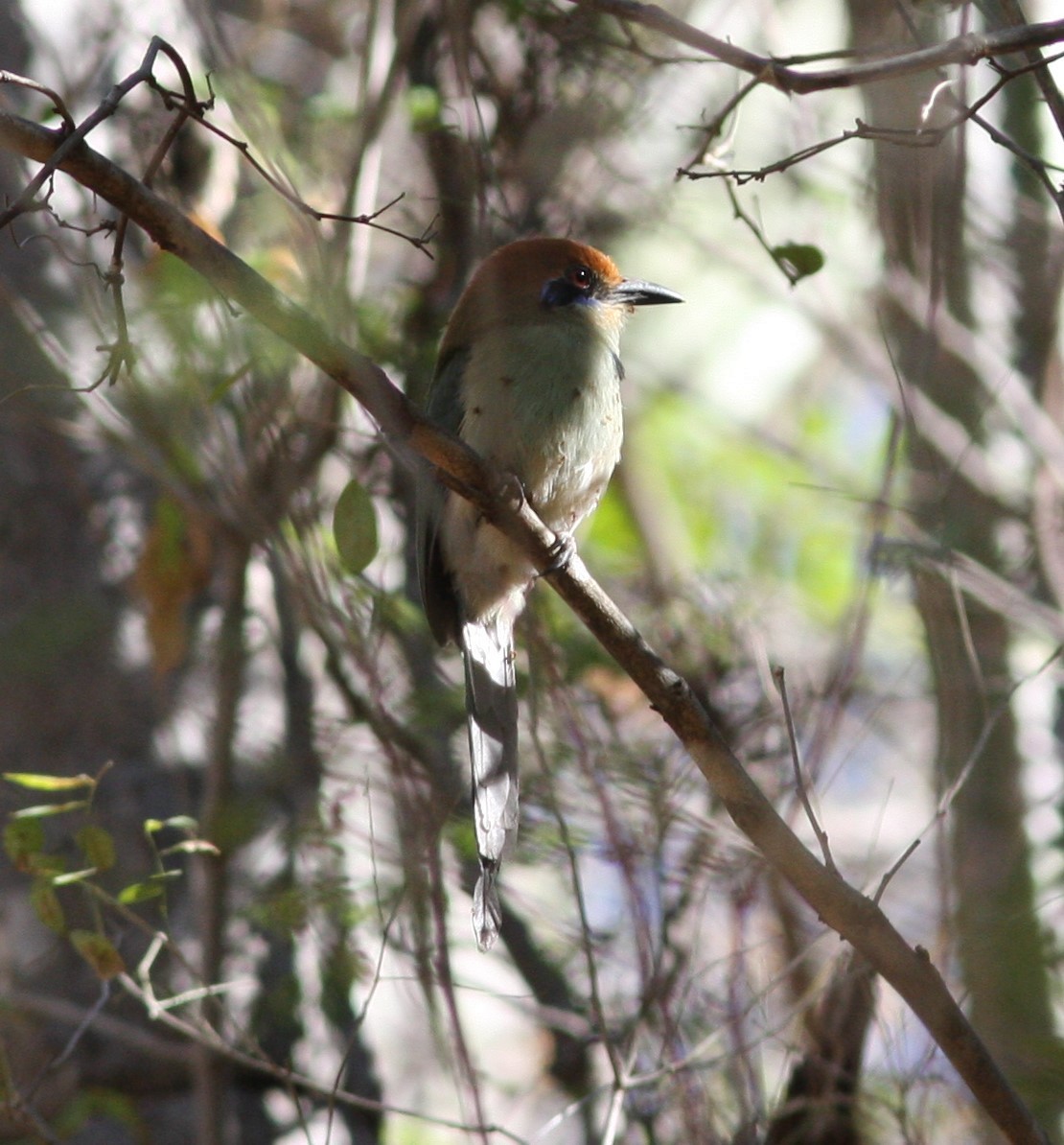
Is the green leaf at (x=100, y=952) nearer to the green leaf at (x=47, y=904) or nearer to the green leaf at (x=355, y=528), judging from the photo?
the green leaf at (x=47, y=904)

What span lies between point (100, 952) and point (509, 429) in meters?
1.47

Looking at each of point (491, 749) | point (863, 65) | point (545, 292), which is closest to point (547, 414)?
point (545, 292)

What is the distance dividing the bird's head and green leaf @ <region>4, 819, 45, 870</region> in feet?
5.22

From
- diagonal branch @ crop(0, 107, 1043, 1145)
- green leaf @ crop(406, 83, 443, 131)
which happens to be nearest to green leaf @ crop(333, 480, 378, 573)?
diagonal branch @ crop(0, 107, 1043, 1145)

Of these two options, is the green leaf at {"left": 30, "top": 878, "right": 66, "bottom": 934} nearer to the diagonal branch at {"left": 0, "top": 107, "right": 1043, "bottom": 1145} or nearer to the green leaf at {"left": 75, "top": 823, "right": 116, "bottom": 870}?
the green leaf at {"left": 75, "top": 823, "right": 116, "bottom": 870}

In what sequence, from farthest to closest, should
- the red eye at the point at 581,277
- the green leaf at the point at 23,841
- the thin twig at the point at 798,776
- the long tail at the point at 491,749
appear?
1. the red eye at the point at 581,277
2. the long tail at the point at 491,749
3. the green leaf at the point at 23,841
4. the thin twig at the point at 798,776

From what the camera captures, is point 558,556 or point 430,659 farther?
point 430,659

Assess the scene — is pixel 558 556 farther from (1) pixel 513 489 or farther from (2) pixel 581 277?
(2) pixel 581 277

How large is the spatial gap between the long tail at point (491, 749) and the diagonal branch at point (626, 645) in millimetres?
603

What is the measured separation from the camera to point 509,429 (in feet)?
10.9

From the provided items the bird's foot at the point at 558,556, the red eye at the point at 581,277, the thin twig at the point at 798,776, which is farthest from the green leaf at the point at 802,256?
the red eye at the point at 581,277

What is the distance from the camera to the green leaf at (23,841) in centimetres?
254

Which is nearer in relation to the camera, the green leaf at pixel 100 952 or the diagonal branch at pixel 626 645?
the diagonal branch at pixel 626 645

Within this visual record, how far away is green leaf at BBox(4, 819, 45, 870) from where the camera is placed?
2.54 m
